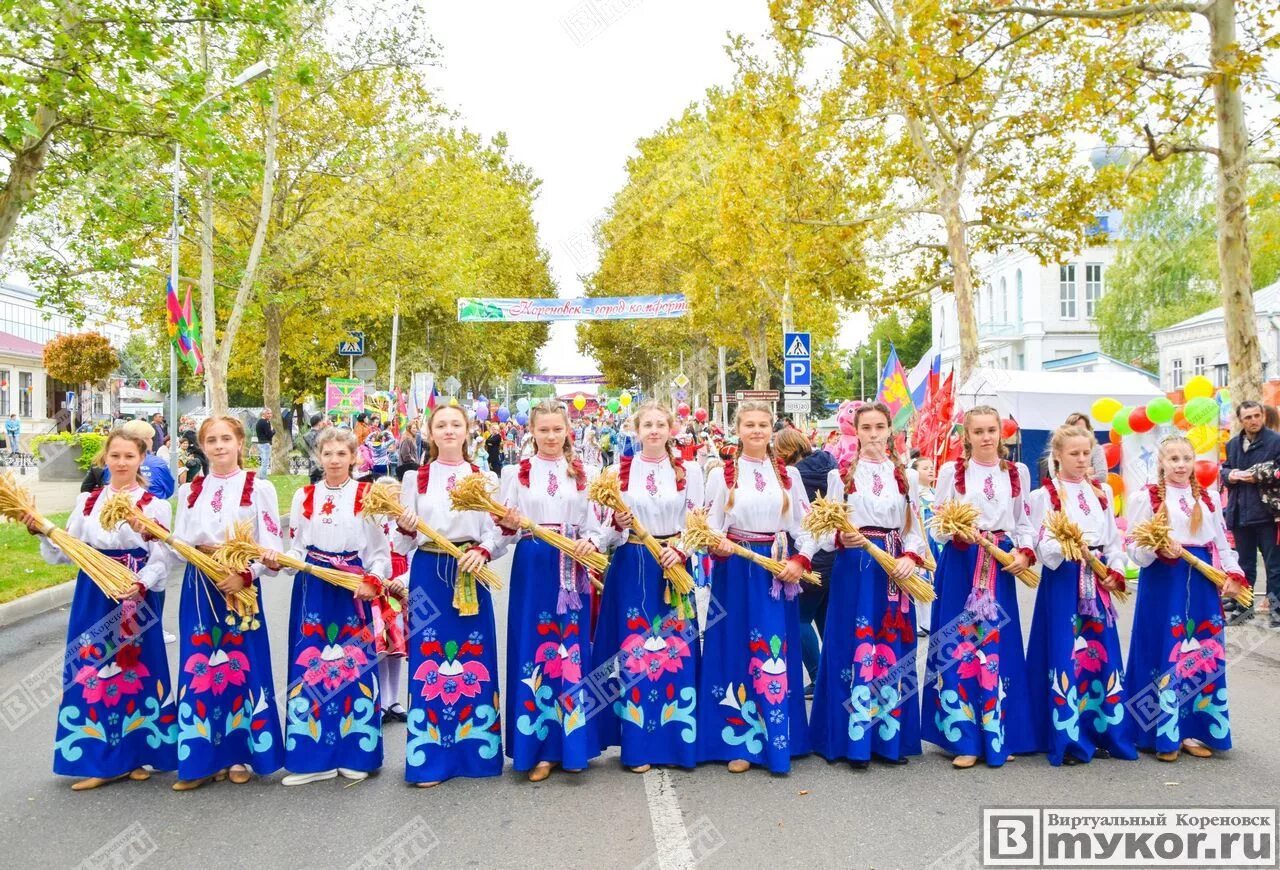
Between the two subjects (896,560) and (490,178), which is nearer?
(896,560)

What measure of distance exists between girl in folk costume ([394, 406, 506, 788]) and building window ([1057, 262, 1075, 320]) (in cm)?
5708

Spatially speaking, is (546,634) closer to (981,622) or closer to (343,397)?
(981,622)

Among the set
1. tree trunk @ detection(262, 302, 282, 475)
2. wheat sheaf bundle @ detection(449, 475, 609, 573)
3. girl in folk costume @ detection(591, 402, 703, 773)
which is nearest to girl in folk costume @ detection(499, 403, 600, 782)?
wheat sheaf bundle @ detection(449, 475, 609, 573)

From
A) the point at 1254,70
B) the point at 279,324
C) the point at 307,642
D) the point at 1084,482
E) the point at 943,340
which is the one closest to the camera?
the point at 307,642

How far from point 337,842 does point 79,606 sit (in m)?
1.76

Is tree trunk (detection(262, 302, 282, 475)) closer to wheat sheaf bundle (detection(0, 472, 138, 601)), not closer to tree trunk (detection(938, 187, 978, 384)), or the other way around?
tree trunk (detection(938, 187, 978, 384))

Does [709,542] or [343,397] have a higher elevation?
[343,397]

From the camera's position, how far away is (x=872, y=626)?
5.11 metres

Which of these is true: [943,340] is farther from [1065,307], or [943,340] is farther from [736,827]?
[736,827]

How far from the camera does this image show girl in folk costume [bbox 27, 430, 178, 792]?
15.9 feet

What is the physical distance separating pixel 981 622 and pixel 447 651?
2580mm

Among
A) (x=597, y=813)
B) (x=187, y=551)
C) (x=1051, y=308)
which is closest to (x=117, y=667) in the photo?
(x=187, y=551)

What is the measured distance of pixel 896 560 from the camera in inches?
200

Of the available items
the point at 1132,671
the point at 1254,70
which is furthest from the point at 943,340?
the point at 1132,671
